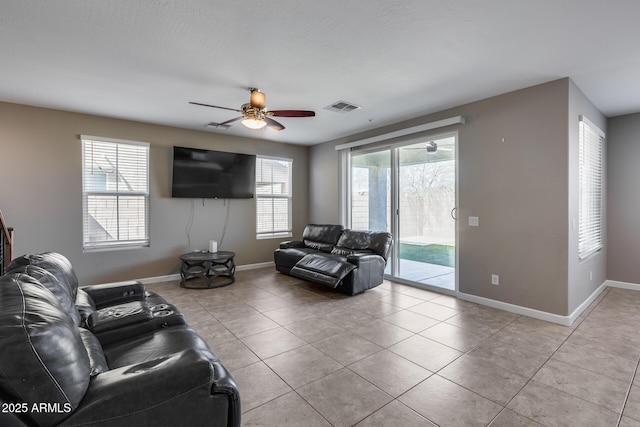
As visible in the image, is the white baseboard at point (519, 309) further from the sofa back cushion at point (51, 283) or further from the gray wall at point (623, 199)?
the sofa back cushion at point (51, 283)

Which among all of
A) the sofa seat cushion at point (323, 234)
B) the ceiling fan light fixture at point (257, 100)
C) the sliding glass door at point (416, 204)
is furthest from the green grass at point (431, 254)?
the ceiling fan light fixture at point (257, 100)

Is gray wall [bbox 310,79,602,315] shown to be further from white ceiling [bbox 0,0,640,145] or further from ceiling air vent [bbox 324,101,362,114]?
ceiling air vent [bbox 324,101,362,114]

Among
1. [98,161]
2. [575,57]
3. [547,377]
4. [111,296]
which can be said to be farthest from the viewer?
[98,161]

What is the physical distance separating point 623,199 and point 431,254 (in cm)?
300

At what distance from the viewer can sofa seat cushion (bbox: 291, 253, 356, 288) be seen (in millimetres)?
4215

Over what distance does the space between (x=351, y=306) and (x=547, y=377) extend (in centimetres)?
211

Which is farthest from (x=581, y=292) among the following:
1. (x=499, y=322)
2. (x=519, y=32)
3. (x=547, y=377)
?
(x=519, y=32)

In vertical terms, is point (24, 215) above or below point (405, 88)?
below

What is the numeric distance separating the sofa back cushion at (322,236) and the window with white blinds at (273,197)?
0.80 meters

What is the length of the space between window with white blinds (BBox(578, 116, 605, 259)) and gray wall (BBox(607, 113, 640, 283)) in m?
0.35

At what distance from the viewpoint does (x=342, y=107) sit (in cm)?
427

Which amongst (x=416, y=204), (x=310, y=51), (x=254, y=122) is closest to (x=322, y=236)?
(x=416, y=204)

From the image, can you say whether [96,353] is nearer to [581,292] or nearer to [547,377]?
[547,377]

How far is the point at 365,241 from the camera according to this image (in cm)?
504
